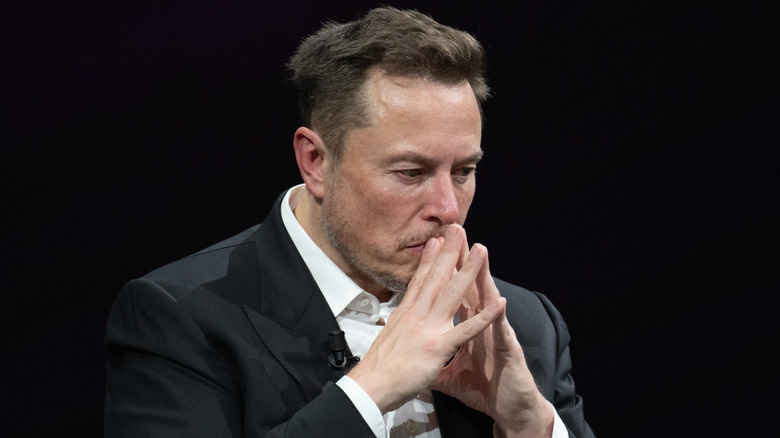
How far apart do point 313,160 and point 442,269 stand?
44 centimetres

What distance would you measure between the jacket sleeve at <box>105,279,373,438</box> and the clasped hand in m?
0.11

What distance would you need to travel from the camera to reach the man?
182 centimetres

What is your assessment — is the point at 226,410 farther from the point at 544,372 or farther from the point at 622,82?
the point at 622,82

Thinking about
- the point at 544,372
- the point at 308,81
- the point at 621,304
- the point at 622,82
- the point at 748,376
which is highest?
the point at 308,81

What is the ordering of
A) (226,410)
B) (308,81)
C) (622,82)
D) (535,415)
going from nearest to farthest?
1. (226,410)
2. (535,415)
3. (308,81)
4. (622,82)

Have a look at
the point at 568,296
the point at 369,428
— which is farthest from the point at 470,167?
the point at 568,296

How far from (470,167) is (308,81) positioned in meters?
0.43

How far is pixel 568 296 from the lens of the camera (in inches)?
121

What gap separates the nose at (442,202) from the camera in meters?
1.95

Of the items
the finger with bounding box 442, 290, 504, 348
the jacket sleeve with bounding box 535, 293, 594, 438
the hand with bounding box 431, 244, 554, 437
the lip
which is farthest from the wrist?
the lip

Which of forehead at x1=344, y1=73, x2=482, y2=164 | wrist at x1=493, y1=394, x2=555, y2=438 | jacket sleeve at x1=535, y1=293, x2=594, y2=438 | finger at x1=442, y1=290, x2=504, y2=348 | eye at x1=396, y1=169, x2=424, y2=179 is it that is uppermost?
forehead at x1=344, y1=73, x2=482, y2=164

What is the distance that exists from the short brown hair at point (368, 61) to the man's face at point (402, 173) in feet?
0.09

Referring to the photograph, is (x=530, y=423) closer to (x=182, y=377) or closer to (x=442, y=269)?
(x=442, y=269)

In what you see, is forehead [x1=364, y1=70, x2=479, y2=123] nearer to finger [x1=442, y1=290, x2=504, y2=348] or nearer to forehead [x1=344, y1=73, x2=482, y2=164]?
forehead [x1=344, y1=73, x2=482, y2=164]
